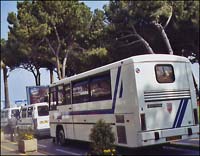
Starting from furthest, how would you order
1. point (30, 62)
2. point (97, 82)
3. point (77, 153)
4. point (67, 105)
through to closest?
1. point (30, 62)
2. point (67, 105)
3. point (77, 153)
4. point (97, 82)

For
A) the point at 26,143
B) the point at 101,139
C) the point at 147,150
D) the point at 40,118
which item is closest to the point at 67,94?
the point at 26,143

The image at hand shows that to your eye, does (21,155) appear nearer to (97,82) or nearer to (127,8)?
(97,82)

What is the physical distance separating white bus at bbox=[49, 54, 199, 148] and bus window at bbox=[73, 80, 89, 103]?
59 cm

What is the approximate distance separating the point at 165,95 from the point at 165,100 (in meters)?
0.14

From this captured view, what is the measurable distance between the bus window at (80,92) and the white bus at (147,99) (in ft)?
1.94

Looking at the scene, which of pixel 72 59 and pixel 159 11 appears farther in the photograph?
pixel 72 59

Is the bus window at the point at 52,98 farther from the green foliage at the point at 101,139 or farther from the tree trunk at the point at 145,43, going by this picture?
the tree trunk at the point at 145,43

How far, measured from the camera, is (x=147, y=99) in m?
10.8

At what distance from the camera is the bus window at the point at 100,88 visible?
12.1 m

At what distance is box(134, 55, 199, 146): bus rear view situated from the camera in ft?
35.0

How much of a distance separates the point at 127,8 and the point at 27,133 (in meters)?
13.9

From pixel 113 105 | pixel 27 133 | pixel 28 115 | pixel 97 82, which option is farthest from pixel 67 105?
pixel 28 115

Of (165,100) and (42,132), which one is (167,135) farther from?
(42,132)

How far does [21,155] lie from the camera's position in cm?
1346
